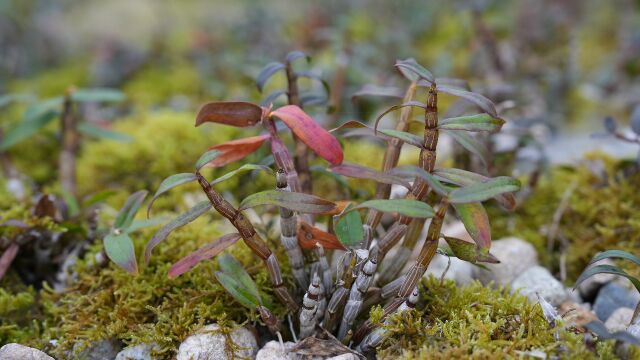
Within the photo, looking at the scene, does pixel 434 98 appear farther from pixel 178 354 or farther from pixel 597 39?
pixel 597 39

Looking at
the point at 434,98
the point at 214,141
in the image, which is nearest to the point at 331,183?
the point at 214,141

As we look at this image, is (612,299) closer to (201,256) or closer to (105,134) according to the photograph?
(201,256)

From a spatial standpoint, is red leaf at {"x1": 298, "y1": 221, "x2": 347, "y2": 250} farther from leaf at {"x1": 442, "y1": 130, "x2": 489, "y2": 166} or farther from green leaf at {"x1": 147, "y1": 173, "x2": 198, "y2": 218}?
leaf at {"x1": 442, "y1": 130, "x2": 489, "y2": 166}

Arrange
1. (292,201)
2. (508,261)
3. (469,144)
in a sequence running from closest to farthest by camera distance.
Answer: (292,201) < (469,144) < (508,261)

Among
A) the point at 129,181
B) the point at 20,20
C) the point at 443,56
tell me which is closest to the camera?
the point at 129,181

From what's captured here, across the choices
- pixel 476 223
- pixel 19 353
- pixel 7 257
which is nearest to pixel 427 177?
pixel 476 223

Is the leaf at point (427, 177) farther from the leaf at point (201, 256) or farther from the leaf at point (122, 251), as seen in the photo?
the leaf at point (122, 251)
